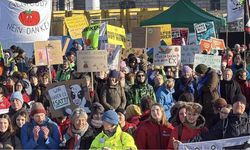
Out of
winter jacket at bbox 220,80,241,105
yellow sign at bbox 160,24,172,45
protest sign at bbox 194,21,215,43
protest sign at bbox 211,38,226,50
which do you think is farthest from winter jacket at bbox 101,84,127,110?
protest sign at bbox 194,21,215,43

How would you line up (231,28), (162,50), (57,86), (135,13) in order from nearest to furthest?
(57,86) → (162,50) → (231,28) → (135,13)

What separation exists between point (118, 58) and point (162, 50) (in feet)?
4.01

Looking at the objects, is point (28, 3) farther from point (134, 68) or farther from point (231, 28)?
point (231, 28)

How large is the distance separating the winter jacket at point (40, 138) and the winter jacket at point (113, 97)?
2.76 meters

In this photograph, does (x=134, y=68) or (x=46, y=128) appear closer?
(x=46, y=128)

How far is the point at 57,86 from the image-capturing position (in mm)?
9867

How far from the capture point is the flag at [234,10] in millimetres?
15586

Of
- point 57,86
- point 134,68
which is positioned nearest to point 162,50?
point 134,68

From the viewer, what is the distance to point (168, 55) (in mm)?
14125

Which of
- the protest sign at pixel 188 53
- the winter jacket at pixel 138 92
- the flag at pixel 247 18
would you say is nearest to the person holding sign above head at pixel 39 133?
the winter jacket at pixel 138 92

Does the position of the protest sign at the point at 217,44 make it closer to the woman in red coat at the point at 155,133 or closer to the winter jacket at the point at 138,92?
the winter jacket at the point at 138,92

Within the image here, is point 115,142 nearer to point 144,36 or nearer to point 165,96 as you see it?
point 165,96

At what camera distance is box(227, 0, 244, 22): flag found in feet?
51.1

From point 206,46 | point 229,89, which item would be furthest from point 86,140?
point 206,46
